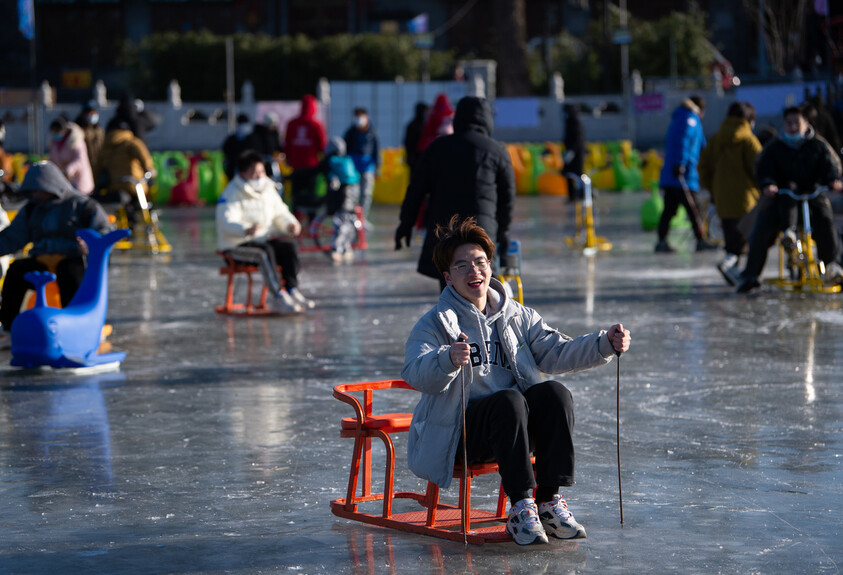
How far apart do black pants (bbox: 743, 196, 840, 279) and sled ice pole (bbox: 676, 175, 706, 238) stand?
365 centimetres

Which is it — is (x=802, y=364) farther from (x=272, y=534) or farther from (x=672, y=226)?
(x=672, y=226)

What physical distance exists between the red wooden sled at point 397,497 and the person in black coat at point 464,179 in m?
3.23

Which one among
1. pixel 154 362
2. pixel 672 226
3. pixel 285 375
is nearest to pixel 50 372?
pixel 154 362

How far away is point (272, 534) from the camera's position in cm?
520

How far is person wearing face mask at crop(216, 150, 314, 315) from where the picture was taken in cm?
1177

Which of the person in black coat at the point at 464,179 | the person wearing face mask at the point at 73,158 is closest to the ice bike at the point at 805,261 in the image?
the person in black coat at the point at 464,179

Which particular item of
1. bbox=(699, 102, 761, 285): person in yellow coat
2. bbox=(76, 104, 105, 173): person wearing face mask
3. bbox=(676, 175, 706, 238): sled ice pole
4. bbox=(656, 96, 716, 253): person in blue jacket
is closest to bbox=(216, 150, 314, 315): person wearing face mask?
bbox=(699, 102, 761, 285): person in yellow coat

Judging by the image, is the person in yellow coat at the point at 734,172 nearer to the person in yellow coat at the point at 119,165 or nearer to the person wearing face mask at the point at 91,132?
the person in yellow coat at the point at 119,165

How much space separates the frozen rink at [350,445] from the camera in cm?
491

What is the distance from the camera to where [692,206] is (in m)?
16.4

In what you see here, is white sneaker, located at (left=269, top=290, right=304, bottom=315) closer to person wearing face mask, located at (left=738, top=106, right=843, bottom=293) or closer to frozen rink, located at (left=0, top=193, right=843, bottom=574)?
frozen rink, located at (left=0, top=193, right=843, bottom=574)

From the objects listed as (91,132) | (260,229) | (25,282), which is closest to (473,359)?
(25,282)

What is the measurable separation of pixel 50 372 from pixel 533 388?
16.1 ft

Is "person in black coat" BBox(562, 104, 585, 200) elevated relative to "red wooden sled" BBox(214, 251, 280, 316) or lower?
elevated
